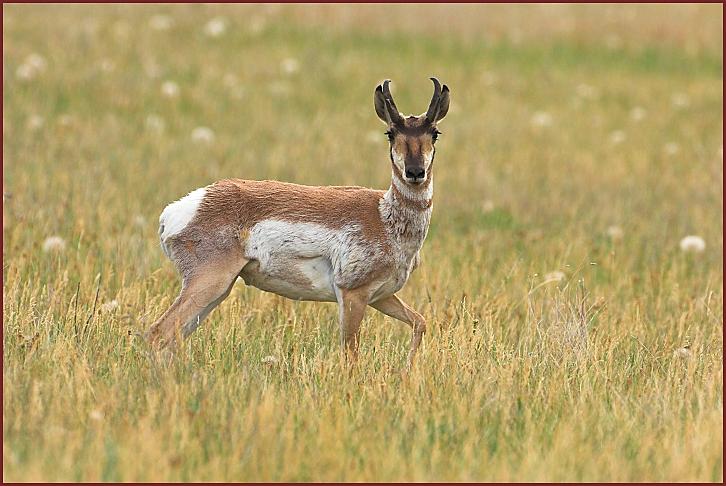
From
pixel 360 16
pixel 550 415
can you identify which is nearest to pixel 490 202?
pixel 550 415

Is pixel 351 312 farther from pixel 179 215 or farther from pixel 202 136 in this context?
pixel 202 136

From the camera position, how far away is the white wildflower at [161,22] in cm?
1894

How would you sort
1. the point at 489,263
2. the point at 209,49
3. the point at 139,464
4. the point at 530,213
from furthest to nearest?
1. the point at 209,49
2. the point at 530,213
3. the point at 489,263
4. the point at 139,464

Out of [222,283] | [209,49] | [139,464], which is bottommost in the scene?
[139,464]

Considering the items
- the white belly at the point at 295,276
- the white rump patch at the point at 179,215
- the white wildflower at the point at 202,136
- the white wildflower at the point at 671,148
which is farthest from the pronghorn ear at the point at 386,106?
the white wildflower at the point at 671,148

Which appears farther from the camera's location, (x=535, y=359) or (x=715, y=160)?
(x=715, y=160)

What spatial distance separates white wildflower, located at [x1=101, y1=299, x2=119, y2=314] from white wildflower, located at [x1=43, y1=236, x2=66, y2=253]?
1394 mm

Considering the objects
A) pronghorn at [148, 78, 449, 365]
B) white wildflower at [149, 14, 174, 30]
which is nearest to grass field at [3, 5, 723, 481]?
white wildflower at [149, 14, 174, 30]

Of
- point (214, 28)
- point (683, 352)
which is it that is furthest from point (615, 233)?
point (214, 28)

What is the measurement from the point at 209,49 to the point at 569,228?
9243 mm

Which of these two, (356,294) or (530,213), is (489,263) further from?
(356,294)

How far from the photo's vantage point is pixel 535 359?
641cm

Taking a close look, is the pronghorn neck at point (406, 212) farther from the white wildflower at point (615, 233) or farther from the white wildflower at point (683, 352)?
the white wildflower at point (615, 233)

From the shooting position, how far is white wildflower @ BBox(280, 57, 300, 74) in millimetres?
17469
